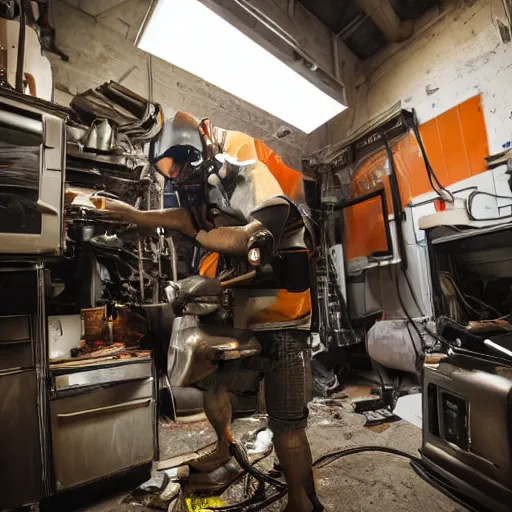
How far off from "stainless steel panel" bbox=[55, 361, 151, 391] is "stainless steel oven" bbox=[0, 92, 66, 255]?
28.2 inches

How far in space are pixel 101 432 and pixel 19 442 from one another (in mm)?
382

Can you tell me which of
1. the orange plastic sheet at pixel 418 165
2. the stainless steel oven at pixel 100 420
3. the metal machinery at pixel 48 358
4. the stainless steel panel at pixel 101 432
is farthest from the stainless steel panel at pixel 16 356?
the orange plastic sheet at pixel 418 165

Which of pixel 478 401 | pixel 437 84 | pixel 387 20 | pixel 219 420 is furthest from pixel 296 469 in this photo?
pixel 387 20

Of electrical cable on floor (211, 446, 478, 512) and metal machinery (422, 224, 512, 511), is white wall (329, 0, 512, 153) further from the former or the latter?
electrical cable on floor (211, 446, 478, 512)

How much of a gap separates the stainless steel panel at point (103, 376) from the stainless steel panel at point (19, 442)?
138 millimetres

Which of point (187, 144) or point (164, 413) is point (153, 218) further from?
point (164, 413)

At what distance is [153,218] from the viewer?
1.70 metres

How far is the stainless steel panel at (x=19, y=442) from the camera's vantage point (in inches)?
55.9

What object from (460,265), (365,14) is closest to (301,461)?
(460,265)

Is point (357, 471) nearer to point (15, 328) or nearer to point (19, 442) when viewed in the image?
point (19, 442)

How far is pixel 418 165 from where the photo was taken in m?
3.43

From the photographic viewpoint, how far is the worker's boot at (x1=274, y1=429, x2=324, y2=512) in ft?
4.15

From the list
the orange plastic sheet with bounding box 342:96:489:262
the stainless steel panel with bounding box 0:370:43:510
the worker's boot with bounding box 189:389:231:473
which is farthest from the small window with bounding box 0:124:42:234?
the orange plastic sheet with bounding box 342:96:489:262

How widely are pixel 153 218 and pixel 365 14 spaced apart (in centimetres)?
416
